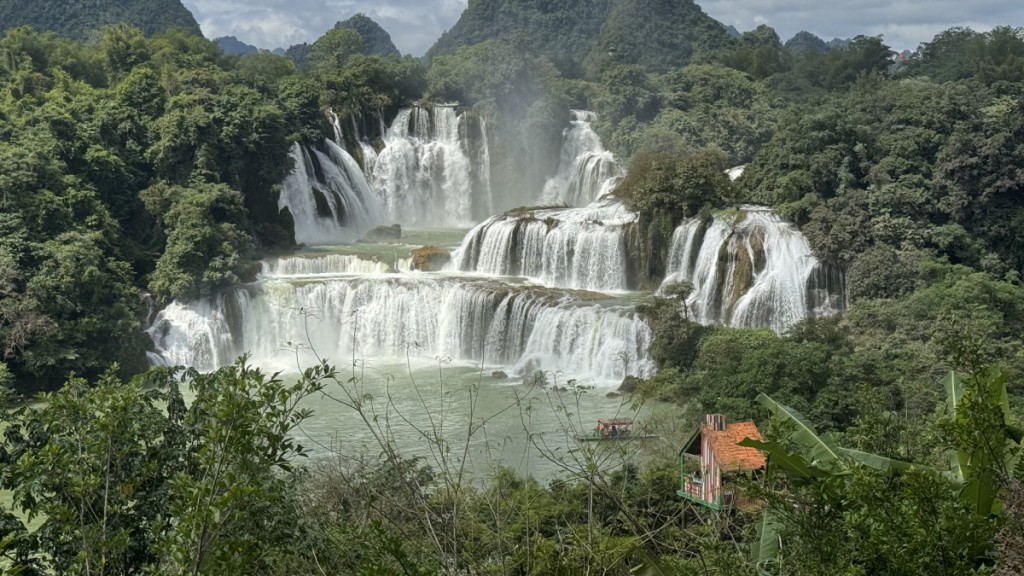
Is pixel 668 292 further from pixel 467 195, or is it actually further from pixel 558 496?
pixel 467 195

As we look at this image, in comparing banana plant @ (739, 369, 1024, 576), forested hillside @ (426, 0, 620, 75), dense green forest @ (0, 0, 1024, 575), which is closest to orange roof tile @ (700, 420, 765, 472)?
dense green forest @ (0, 0, 1024, 575)

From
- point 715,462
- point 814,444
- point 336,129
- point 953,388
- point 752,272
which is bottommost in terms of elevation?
point 715,462

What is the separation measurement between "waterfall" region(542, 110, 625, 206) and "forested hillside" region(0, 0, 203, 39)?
22506 millimetres

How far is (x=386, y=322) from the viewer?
21.5 meters

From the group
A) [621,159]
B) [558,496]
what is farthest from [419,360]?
[621,159]

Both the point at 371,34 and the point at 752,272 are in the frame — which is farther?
the point at 371,34

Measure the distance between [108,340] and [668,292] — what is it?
11.2m

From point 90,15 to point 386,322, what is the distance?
37445mm

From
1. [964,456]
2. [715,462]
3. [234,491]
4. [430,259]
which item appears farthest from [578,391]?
[234,491]

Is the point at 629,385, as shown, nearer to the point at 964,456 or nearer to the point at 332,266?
the point at 332,266

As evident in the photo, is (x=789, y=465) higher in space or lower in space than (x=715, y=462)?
higher

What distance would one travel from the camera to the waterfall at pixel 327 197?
27984mm

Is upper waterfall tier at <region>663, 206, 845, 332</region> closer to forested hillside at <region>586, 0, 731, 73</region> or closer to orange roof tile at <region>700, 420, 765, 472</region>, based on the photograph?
orange roof tile at <region>700, 420, 765, 472</region>

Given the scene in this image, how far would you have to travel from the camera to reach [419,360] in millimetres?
20766
